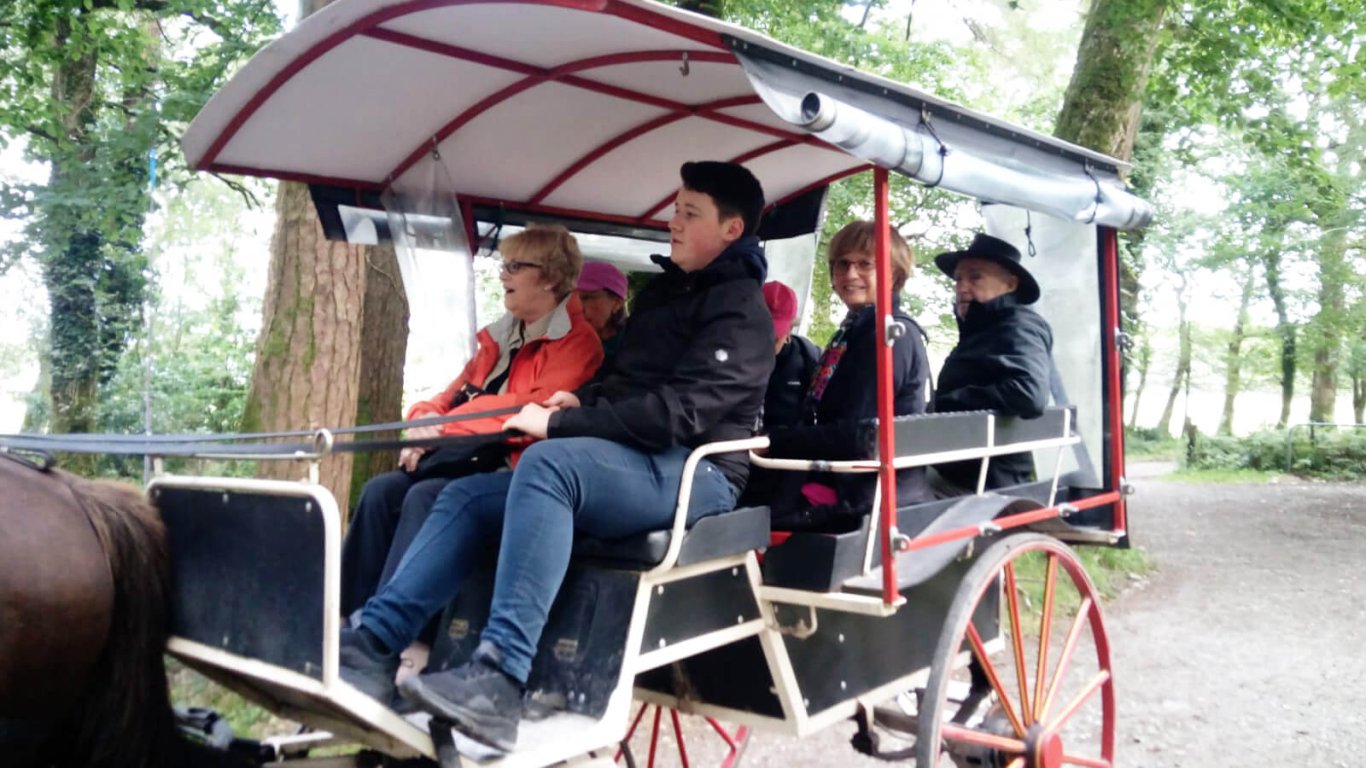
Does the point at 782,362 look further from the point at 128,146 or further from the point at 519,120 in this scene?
the point at 128,146

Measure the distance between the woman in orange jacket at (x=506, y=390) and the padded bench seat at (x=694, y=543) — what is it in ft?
1.57

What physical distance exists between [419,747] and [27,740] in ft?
2.92

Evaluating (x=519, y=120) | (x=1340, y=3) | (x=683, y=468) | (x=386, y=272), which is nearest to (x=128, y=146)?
(x=386, y=272)

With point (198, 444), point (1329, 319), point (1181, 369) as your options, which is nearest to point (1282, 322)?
point (1329, 319)

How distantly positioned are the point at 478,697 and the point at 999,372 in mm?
2147

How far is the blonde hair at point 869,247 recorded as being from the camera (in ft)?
11.9

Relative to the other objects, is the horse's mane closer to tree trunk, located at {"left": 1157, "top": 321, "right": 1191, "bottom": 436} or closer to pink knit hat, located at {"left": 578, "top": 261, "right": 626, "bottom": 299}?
pink knit hat, located at {"left": 578, "top": 261, "right": 626, "bottom": 299}

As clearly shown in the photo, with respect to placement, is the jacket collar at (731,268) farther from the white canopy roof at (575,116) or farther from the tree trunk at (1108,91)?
the tree trunk at (1108,91)

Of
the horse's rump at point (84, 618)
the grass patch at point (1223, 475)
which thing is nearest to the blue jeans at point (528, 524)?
the horse's rump at point (84, 618)

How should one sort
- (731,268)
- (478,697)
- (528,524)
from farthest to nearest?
(731,268)
(528,524)
(478,697)

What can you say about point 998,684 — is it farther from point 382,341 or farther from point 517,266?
point 382,341

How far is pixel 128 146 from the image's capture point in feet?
22.8

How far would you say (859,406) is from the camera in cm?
327

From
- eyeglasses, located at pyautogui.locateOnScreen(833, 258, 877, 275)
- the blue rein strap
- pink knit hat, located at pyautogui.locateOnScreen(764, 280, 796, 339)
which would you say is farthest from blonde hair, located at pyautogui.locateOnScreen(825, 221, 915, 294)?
the blue rein strap
